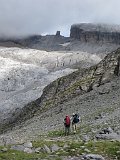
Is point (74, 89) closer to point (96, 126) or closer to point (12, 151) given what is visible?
point (96, 126)

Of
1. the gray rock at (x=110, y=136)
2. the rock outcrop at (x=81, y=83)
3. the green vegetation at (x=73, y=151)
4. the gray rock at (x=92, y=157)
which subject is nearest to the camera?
Answer: the gray rock at (x=92, y=157)

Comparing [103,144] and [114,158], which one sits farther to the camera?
[103,144]

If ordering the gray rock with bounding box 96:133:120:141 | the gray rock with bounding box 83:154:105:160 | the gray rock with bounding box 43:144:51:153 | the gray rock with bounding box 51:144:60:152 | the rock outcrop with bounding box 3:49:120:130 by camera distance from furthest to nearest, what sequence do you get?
the rock outcrop with bounding box 3:49:120:130, the gray rock with bounding box 96:133:120:141, the gray rock with bounding box 51:144:60:152, the gray rock with bounding box 43:144:51:153, the gray rock with bounding box 83:154:105:160

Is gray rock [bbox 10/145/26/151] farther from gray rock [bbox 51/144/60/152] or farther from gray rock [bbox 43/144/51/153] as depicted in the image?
gray rock [bbox 51/144/60/152]

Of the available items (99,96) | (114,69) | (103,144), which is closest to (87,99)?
(99,96)

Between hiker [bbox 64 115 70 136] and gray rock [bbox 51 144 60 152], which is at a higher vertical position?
hiker [bbox 64 115 70 136]

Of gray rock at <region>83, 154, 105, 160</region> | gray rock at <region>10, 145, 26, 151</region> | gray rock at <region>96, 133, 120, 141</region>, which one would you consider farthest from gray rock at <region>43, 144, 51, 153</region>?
gray rock at <region>96, 133, 120, 141</region>

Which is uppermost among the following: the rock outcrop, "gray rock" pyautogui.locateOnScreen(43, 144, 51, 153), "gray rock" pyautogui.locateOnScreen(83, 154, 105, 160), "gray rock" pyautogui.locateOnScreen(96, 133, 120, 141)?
the rock outcrop

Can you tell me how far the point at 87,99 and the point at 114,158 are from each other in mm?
54674

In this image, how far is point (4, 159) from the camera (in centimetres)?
2469

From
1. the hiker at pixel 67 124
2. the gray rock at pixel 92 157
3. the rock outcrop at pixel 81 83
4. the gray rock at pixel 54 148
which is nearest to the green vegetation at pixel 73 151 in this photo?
the gray rock at pixel 54 148

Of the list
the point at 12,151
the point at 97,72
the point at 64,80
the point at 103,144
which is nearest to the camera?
the point at 12,151

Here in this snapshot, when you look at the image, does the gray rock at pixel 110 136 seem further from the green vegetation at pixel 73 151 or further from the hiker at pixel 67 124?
the hiker at pixel 67 124

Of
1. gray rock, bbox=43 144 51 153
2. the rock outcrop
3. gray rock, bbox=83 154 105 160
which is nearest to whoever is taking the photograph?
gray rock, bbox=83 154 105 160
